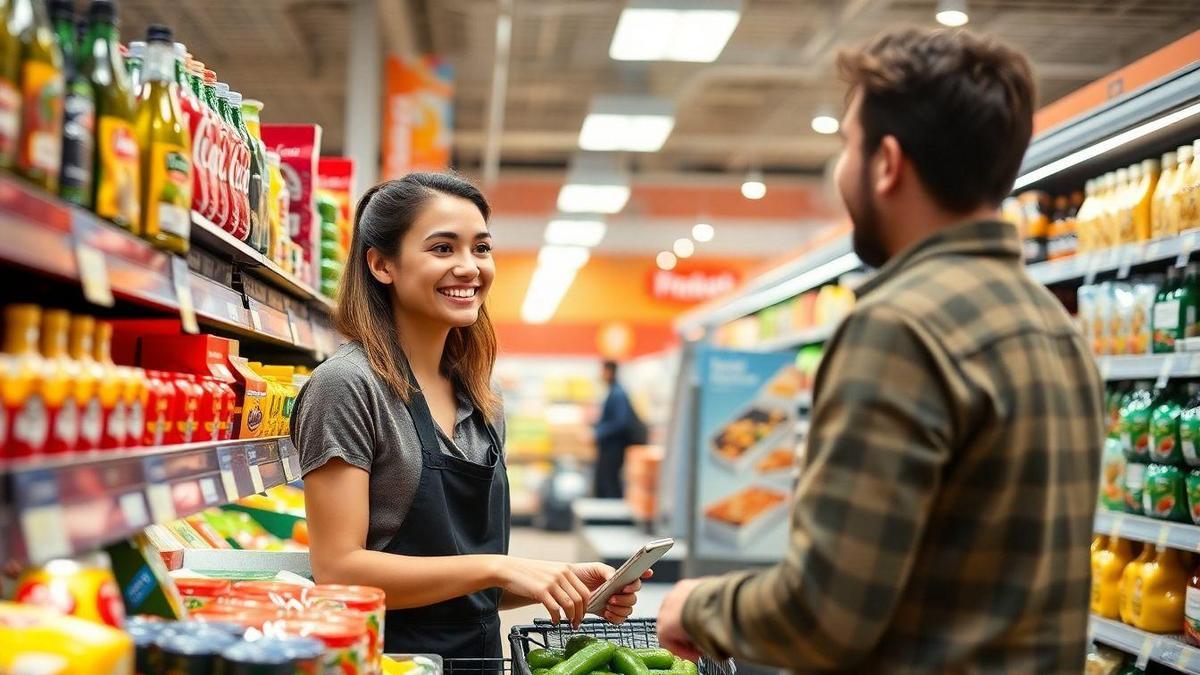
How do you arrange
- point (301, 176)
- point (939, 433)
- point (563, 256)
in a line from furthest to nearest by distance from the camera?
point (563, 256) → point (301, 176) → point (939, 433)

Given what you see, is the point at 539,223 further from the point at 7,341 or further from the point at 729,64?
the point at 7,341

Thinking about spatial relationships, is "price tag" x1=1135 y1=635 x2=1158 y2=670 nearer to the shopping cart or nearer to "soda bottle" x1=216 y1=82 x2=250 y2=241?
the shopping cart

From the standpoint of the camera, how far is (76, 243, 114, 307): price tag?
128cm

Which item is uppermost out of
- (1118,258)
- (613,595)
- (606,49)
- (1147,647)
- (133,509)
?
(606,49)

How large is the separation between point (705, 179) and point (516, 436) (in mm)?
4738

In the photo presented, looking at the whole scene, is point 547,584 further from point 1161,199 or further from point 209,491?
point 1161,199

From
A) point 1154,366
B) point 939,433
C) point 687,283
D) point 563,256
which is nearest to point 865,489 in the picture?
point 939,433

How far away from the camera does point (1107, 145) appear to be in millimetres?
4172

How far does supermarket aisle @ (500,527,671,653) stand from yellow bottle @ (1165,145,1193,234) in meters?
2.99

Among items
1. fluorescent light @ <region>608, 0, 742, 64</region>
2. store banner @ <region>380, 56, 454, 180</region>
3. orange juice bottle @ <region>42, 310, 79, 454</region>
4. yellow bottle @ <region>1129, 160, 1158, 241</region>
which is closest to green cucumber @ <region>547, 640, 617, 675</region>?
orange juice bottle @ <region>42, 310, 79, 454</region>

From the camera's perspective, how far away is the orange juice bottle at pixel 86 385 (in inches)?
52.7

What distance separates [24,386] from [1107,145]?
153 inches

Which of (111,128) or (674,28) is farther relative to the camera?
(674,28)

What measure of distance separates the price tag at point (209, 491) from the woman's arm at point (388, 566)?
1.18 feet
